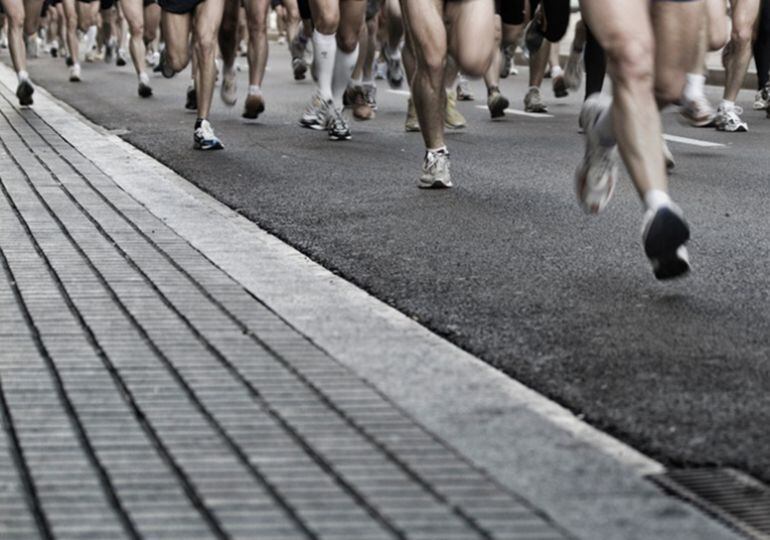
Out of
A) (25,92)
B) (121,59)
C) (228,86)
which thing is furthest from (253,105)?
(121,59)

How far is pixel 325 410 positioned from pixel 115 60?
82.7 feet

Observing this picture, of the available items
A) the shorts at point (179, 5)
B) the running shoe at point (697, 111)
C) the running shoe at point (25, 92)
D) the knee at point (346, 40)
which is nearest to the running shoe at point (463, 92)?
the running shoe at point (25, 92)

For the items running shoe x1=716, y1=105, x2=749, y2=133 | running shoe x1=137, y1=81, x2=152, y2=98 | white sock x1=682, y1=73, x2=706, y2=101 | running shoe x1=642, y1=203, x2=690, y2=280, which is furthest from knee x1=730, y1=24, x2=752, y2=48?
running shoe x1=642, y1=203, x2=690, y2=280

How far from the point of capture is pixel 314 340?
183 inches

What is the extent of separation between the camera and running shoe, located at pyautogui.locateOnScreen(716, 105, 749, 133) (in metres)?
12.1

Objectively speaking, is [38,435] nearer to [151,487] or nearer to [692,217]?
[151,487]

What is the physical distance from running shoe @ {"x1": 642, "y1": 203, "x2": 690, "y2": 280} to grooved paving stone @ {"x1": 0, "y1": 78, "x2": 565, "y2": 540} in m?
1.11

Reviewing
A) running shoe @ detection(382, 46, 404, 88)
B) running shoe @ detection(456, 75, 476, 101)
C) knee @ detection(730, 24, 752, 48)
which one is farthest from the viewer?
running shoe @ detection(456, 75, 476, 101)

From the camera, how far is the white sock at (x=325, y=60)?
11.8 meters

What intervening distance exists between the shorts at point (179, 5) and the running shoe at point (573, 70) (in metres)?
4.06

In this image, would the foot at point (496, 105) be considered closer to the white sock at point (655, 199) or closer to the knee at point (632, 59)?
the knee at point (632, 59)

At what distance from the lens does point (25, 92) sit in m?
14.1

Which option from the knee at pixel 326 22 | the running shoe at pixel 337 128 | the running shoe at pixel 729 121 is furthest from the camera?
the running shoe at pixel 729 121

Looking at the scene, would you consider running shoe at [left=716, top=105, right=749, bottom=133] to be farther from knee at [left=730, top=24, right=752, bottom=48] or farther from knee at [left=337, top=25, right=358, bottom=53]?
knee at [left=337, top=25, right=358, bottom=53]
